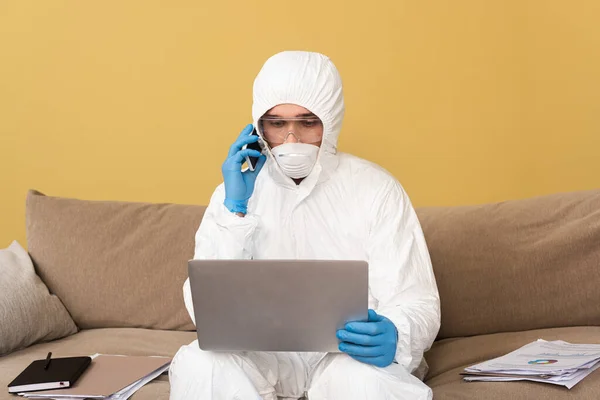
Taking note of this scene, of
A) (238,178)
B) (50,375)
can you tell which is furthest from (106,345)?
(238,178)

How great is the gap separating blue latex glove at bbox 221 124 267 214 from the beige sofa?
539 millimetres

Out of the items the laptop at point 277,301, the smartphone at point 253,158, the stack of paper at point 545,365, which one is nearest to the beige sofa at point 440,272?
the stack of paper at point 545,365

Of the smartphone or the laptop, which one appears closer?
the laptop

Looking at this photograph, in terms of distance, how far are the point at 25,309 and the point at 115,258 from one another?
1.16 feet

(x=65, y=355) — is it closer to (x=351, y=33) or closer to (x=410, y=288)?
(x=410, y=288)

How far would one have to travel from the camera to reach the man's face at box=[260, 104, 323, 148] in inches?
90.0

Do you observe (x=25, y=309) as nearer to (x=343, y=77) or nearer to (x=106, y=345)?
(x=106, y=345)

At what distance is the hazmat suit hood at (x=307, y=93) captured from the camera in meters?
2.27

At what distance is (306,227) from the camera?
7.56ft

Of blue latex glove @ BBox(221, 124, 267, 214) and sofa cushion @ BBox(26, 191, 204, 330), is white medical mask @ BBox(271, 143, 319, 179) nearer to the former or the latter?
blue latex glove @ BBox(221, 124, 267, 214)

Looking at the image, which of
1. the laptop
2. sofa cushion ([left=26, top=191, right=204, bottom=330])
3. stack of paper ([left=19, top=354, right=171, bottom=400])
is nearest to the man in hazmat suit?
the laptop

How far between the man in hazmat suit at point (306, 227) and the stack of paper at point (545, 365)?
0.18 m

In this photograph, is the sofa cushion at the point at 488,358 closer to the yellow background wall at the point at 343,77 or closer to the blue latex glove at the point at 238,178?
the blue latex glove at the point at 238,178

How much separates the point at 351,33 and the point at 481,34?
0.52m
